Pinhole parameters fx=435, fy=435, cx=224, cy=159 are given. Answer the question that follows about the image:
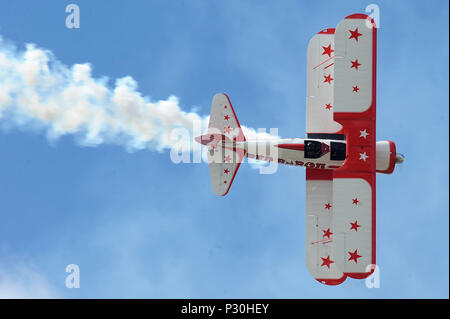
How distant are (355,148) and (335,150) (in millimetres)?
624

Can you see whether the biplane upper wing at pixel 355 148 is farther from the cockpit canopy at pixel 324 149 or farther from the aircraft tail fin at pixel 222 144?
the aircraft tail fin at pixel 222 144

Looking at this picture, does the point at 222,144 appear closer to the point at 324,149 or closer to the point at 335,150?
the point at 324,149

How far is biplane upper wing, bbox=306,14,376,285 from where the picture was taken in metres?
12.4

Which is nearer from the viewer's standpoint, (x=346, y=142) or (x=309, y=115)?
(x=346, y=142)

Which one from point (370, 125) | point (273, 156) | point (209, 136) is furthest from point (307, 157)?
point (209, 136)

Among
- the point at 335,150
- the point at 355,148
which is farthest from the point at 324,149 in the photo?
the point at 355,148

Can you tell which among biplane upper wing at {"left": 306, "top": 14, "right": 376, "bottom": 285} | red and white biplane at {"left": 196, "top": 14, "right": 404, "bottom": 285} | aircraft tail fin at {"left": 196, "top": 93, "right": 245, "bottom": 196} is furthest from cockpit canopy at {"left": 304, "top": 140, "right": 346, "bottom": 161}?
aircraft tail fin at {"left": 196, "top": 93, "right": 245, "bottom": 196}

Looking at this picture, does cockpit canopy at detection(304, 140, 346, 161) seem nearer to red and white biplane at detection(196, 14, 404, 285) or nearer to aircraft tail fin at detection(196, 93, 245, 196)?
red and white biplane at detection(196, 14, 404, 285)

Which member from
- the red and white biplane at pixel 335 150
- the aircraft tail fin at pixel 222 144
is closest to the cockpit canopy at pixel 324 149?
the red and white biplane at pixel 335 150

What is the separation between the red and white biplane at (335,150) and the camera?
1245 centimetres

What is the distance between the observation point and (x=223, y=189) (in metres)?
13.6

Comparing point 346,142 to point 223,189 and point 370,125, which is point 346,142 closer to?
point 370,125

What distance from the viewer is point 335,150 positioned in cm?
1323

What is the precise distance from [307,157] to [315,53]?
352cm
